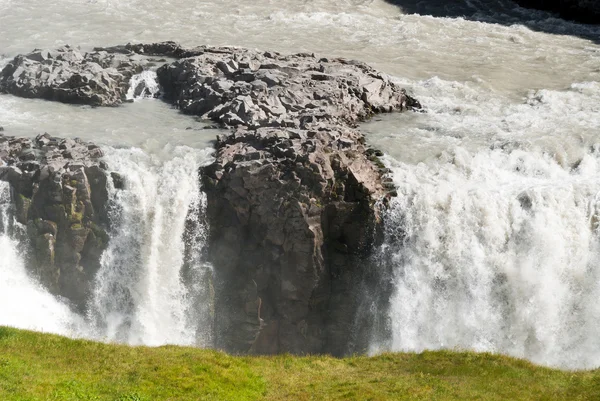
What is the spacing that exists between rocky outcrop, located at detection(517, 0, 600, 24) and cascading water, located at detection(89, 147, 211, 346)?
159 feet

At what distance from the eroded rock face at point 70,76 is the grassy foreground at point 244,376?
24141 millimetres

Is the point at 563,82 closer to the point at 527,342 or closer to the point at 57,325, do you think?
the point at 527,342

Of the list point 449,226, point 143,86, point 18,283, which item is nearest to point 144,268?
point 18,283

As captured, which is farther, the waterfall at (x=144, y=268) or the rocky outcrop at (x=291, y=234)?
the waterfall at (x=144, y=268)

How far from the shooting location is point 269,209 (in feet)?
120

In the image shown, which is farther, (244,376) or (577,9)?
(577,9)

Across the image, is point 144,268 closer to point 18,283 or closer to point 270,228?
point 18,283

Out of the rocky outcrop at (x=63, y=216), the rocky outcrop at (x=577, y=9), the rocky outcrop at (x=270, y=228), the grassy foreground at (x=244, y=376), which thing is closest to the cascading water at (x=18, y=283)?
the rocky outcrop at (x=63, y=216)

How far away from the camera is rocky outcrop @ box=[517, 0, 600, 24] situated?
71.8 meters

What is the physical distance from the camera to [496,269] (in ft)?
123

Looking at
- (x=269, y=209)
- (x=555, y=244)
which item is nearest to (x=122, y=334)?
(x=269, y=209)

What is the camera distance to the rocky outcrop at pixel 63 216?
37.1 metres

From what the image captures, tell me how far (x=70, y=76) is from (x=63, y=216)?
14064 millimetres

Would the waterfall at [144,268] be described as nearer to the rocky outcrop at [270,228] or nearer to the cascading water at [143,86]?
the rocky outcrop at [270,228]
